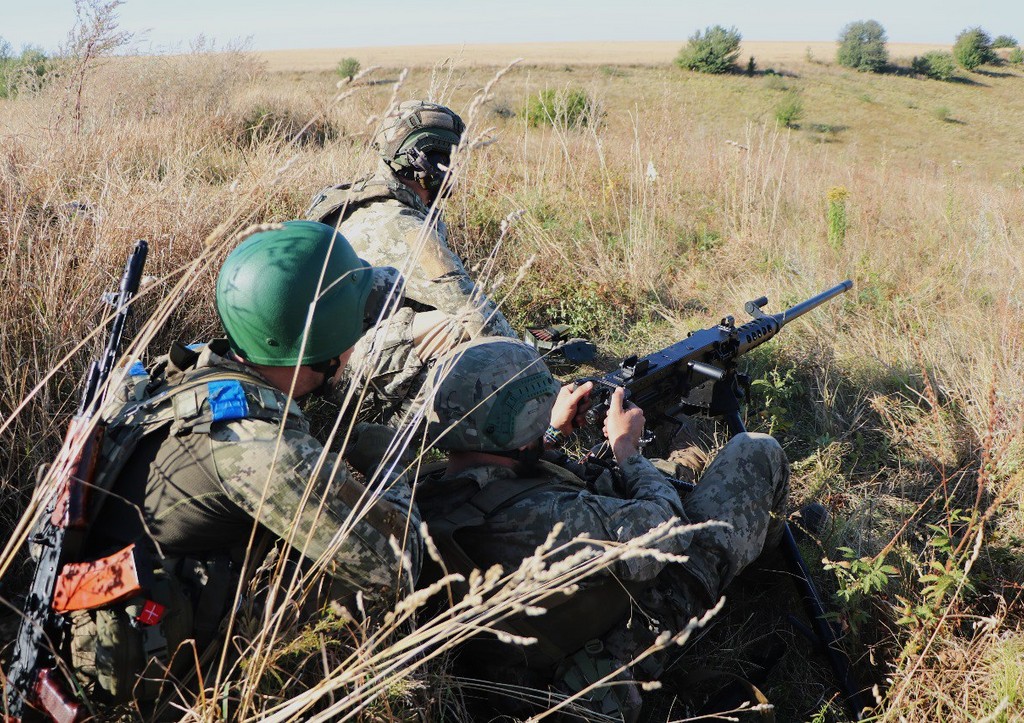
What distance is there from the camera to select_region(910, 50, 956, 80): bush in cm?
4084

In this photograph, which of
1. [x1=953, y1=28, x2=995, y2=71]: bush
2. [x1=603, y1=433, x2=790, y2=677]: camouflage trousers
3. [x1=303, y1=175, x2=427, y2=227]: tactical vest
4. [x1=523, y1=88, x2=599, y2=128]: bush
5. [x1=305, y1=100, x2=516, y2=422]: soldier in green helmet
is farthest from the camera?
[x1=953, y1=28, x2=995, y2=71]: bush

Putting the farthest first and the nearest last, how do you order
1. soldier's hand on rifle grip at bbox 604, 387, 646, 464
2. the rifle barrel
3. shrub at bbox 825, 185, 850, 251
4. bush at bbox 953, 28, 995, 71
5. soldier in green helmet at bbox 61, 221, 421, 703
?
bush at bbox 953, 28, 995, 71 < shrub at bbox 825, 185, 850, 251 < the rifle barrel < soldier's hand on rifle grip at bbox 604, 387, 646, 464 < soldier in green helmet at bbox 61, 221, 421, 703

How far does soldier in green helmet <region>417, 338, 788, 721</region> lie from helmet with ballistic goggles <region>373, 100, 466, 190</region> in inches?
80.8

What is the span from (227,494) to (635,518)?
126cm

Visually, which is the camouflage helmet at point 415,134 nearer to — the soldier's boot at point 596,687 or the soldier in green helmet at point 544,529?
the soldier in green helmet at point 544,529

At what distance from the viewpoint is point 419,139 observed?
4312mm

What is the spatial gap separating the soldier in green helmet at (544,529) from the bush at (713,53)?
39512mm

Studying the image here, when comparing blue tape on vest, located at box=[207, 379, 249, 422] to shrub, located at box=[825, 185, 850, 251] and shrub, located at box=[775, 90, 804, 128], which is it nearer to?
shrub, located at box=[825, 185, 850, 251]

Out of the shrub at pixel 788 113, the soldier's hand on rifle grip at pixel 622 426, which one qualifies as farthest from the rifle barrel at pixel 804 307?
the shrub at pixel 788 113

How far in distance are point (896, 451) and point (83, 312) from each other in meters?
4.28

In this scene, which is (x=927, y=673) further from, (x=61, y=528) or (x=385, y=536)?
(x=61, y=528)

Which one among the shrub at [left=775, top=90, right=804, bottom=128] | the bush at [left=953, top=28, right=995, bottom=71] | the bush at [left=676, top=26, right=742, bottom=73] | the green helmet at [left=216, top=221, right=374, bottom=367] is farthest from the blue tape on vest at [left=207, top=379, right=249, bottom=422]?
the bush at [left=953, top=28, right=995, bottom=71]

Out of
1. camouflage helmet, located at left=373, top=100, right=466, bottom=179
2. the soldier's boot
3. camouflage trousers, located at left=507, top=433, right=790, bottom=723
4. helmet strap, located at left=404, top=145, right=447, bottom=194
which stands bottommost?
the soldier's boot

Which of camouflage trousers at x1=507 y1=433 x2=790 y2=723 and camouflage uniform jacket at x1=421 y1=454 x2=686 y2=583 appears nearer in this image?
camouflage uniform jacket at x1=421 y1=454 x2=686 y2=583
